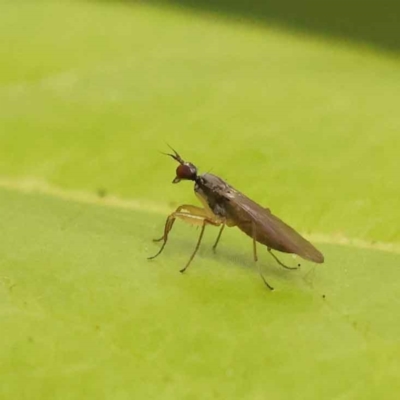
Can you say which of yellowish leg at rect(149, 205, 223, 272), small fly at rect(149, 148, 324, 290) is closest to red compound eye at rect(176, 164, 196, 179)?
small fly at rect(149, 148, 324, 290)

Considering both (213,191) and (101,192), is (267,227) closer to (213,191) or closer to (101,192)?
(213,191)

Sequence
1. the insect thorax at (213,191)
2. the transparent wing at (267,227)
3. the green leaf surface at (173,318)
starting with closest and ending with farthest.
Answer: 1. the green leaf surface at (173,318)
2. the transparent wing at (267,227)
3. the insect thorax at (213,191)

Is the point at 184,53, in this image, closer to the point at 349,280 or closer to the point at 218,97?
the point at 218,97

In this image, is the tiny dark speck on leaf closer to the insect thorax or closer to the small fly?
the small fly

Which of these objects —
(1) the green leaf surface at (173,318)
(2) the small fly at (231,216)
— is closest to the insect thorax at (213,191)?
(2) the small fly at (231,216)

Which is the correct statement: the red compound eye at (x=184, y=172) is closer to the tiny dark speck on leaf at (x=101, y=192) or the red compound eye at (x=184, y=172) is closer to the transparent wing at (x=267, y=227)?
the transparent wing at (x=267, y=227)
